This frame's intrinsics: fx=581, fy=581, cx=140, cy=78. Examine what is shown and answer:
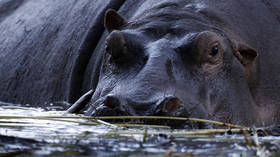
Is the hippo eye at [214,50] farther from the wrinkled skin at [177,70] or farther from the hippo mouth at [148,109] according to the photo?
the hippo mouth at [148,109]

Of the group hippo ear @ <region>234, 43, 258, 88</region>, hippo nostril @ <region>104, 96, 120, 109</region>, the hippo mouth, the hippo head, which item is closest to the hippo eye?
the hippo head

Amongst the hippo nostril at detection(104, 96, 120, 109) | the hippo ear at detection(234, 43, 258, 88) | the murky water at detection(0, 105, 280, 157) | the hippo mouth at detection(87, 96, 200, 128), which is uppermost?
the murky water at detection(0, 105, 280, 157)

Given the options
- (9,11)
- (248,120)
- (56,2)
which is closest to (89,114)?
(248,120)

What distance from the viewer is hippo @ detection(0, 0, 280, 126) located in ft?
10.7

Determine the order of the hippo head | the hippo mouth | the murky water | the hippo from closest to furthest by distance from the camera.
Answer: the murky water → the hippo mouth → the hippo head → the hippo

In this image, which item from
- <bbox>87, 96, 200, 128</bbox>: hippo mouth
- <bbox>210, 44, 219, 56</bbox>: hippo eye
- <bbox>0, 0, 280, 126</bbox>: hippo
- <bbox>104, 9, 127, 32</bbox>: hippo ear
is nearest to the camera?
<bbox>87, 96, 200, 128</bbox>: hippo mouth

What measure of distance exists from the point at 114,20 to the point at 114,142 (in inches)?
91.8

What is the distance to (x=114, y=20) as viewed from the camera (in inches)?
176

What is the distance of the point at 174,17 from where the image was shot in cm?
419

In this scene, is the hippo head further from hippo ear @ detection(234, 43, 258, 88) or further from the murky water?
the murky water

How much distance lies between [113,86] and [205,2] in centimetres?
128

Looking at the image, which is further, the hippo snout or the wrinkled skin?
the wrinkled skin

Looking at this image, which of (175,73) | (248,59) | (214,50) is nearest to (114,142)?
(175,73)

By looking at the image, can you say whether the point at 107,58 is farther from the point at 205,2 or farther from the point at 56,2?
the point at 56,2
